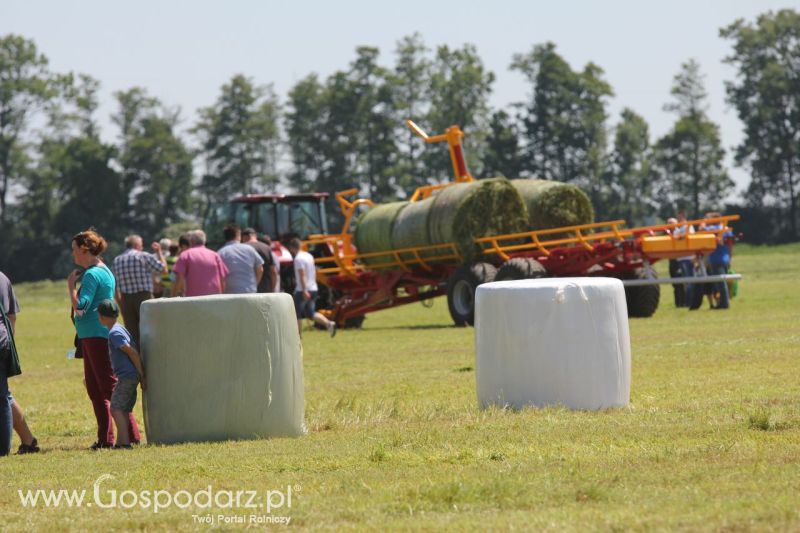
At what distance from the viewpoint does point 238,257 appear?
1772 centimetres

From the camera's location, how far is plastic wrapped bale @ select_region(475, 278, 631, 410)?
11406mm

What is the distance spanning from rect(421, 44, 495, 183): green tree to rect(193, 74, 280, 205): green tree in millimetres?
9480

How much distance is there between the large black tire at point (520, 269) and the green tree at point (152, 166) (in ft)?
206

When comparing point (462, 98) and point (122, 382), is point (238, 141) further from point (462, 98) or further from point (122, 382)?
point (122, 382)

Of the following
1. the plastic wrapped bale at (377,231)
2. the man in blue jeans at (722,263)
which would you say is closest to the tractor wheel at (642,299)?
the man in blue jeans at (722,263)

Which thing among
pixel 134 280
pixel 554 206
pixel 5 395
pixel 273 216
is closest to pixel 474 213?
pixel 554 206

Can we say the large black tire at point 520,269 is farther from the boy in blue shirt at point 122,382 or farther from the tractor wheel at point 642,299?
the boy in blue shirt at point 122,382

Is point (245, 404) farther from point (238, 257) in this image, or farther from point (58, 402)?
point (238, 257)

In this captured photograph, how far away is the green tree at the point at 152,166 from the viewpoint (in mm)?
87812

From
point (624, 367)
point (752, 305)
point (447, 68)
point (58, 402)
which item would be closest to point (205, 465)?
point (624, 367)

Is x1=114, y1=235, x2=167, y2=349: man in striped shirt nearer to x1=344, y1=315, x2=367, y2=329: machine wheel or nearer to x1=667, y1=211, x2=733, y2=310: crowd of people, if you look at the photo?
x1=667, y1=211, x2=733, y2=310: crowd of people

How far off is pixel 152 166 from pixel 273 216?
58147 millimetres

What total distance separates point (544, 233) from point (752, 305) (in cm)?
510

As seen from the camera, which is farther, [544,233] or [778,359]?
[544,233]
